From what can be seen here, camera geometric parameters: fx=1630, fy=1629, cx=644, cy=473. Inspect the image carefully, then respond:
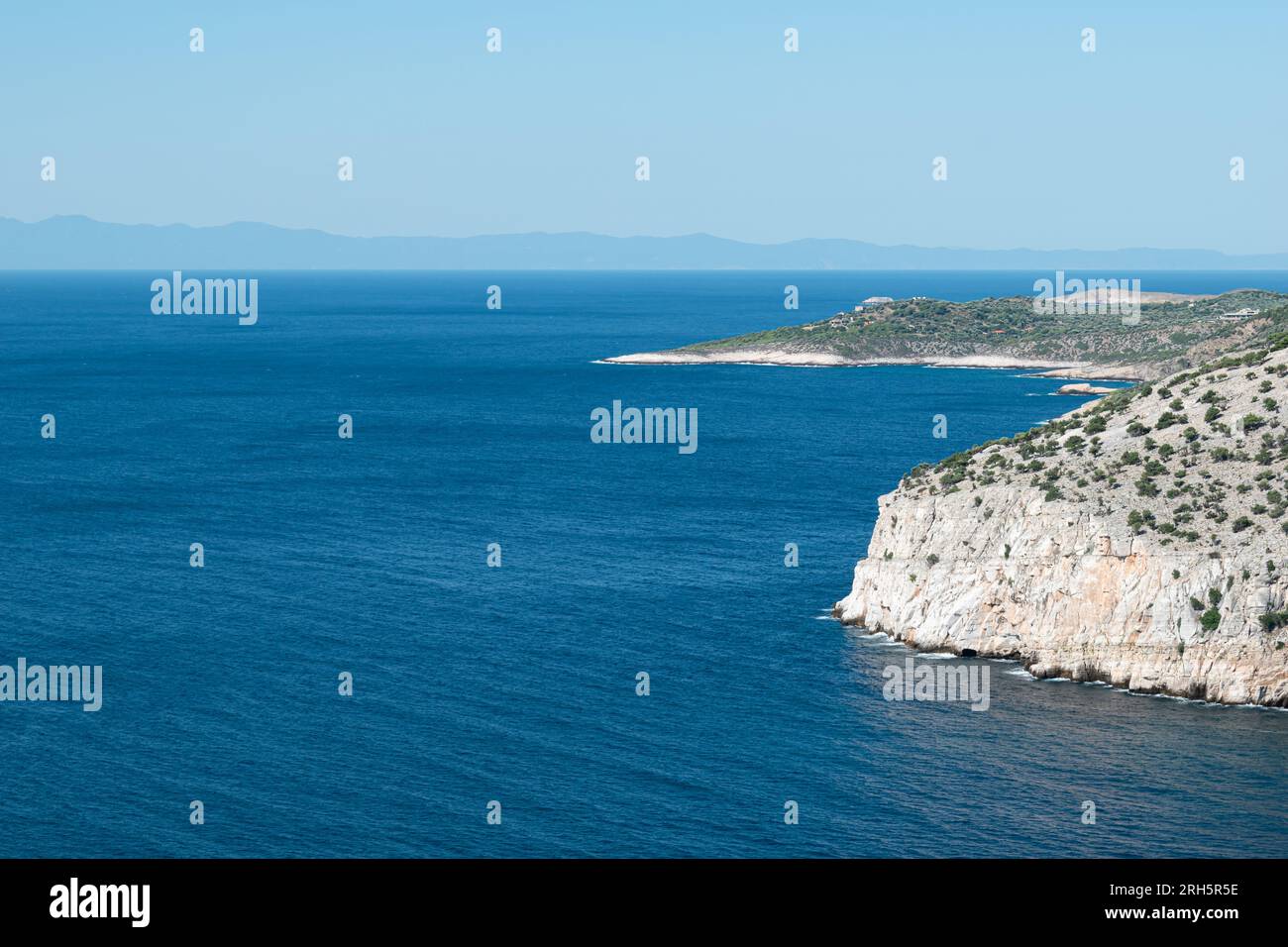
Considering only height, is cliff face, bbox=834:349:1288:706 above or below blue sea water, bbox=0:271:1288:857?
above

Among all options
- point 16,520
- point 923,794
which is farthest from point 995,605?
point 16,520

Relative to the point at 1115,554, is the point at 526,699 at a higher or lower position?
lower

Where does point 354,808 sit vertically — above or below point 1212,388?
below

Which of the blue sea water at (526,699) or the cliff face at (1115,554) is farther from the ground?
the cliff face at (1115,554)

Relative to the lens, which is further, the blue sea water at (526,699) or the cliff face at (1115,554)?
the cliff face at (1115,554)

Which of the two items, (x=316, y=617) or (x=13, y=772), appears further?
(x=316, y=617)

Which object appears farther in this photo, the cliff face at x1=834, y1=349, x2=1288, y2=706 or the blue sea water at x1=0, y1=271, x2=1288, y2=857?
the cliff face at x1=834, y1=349, x2=1288, y2=706

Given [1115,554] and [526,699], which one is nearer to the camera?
[526,699]

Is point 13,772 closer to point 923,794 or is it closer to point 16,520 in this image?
point 923,794
